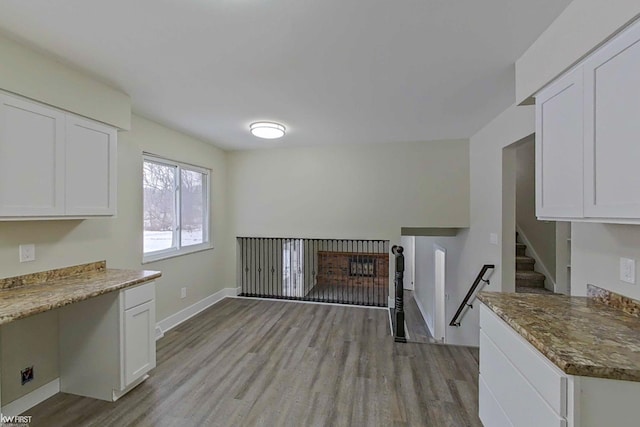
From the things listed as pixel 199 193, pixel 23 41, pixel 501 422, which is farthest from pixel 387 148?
pixel 23 41

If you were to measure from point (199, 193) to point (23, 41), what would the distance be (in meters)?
2.76

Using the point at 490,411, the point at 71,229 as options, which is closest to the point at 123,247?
the point at 71,229

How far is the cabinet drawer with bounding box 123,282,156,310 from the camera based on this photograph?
7.39 feet

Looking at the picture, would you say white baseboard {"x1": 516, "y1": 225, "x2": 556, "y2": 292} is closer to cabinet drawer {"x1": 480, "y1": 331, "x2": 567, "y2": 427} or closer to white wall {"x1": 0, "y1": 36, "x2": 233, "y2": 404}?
cabinet drawer {"x1": 480, "y1": 331, "x2": 567, "y2": 427}

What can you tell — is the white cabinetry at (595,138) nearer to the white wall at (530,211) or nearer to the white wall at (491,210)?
the white wall at (491,210)

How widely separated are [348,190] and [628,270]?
3490 millimetres

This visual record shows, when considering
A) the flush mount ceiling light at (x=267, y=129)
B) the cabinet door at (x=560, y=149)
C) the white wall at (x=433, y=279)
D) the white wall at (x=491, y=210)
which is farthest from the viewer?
the white wall at (x=433, y=279)

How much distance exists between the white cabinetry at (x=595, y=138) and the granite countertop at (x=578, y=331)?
521 mm

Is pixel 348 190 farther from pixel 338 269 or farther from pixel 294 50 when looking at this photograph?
pixel 338 269

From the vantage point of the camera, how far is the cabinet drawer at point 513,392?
1.23m

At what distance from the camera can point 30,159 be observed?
1936 mm

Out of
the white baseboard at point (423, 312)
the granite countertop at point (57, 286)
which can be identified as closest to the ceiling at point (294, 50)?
the granite countertop at point (57, 286)

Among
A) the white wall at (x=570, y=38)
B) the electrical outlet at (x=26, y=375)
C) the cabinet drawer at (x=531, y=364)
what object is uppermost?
the white wall at (x=570, y=38)

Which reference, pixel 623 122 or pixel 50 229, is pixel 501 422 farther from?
pixel 50 229
